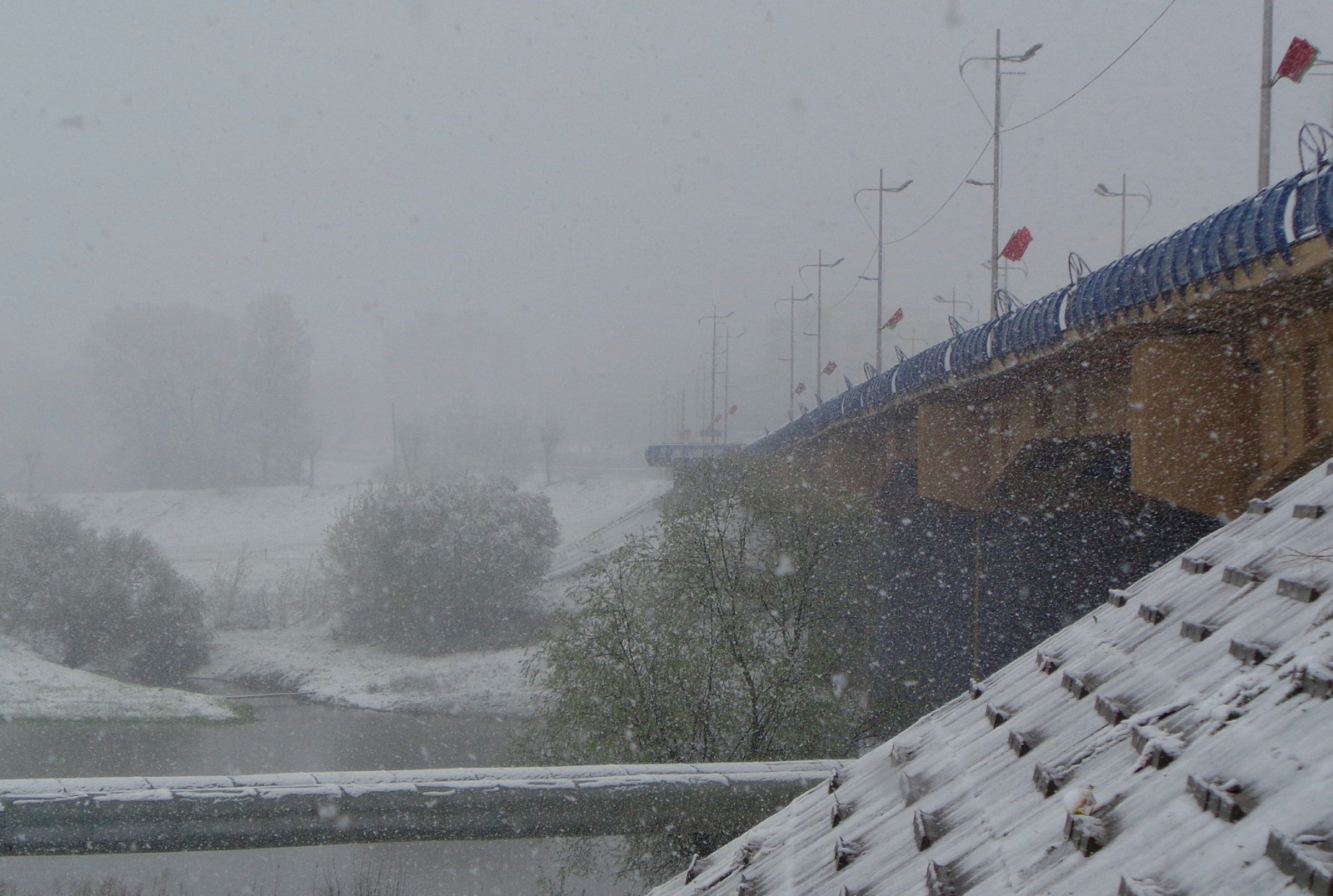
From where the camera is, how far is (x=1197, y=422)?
8.83 m

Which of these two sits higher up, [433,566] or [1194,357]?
[1194,357]

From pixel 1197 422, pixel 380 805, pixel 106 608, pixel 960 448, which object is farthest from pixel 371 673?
pixel 380 805

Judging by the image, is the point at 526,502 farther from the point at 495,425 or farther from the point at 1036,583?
the point at 495,425

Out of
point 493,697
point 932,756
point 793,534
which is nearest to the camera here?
point 932,756

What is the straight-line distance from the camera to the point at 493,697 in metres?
25.7

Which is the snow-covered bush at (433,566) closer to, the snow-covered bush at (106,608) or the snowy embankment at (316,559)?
the snowy embankment at (316,559)

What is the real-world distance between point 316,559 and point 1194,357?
37.2 meters

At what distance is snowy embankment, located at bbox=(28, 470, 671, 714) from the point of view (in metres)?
26.8

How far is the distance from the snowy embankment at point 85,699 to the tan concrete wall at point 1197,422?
2164 cm

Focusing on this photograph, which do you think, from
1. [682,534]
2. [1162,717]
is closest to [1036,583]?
[682,534]

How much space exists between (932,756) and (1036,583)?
17.0 meters

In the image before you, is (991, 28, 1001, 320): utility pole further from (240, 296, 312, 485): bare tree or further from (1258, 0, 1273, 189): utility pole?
(240, 296, 312, 485): bare tree

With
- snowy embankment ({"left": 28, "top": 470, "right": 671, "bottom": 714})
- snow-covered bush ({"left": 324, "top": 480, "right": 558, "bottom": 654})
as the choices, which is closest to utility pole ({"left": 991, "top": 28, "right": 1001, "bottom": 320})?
snowy embankment ({"left": 28, "top": 470, "right": 671, "bottom": 714})

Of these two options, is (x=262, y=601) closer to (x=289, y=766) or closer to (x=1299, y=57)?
(x=289, y=766)
